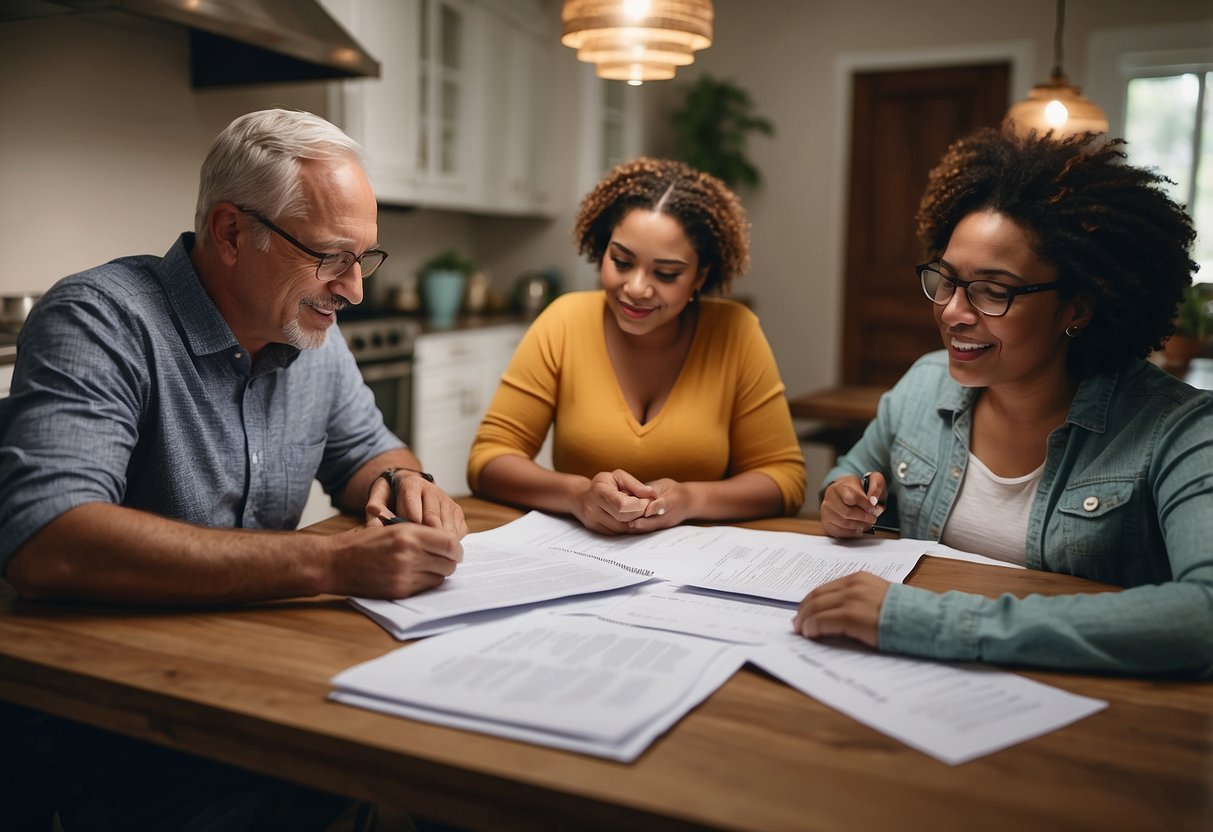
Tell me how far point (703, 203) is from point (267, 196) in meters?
0.89

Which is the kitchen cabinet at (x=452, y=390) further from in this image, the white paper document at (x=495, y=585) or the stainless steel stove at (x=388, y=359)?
the white paper document at (x=495, y=585)

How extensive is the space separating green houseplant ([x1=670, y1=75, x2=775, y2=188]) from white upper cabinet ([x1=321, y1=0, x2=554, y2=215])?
0.83 meters

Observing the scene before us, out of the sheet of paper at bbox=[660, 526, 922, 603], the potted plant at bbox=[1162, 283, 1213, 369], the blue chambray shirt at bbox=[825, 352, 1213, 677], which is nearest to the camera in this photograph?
the blue chambray shirt at bbox=[825, 352, 1213, 677]

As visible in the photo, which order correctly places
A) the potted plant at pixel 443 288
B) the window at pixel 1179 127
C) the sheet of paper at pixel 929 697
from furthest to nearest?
1. the window at pixel 1179 127
2. the potted plant at pixel 443 288
3. the sheet of paper at pixel 929 697

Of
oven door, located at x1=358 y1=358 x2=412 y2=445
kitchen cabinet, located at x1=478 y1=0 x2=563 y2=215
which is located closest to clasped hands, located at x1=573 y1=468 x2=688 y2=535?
oven door, located at x1=358 y1=358 x2=412 y2=445

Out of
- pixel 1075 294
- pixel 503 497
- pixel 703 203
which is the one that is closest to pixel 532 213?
pixel 703 203

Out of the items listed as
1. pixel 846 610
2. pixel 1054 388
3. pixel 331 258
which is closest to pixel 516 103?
pixel 331 258

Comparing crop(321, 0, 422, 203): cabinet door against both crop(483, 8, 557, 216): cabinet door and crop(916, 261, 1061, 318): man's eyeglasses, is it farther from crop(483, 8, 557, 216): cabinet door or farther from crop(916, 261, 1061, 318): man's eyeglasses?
crop(916, 261, 1061, 318): man's eyeglasses

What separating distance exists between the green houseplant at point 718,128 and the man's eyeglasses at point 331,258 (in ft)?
12.8

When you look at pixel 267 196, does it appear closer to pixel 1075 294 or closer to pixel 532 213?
pixel 1075 294

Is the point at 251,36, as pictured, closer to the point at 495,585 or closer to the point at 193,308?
the point at 193,308

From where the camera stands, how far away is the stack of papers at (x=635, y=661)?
0.82m

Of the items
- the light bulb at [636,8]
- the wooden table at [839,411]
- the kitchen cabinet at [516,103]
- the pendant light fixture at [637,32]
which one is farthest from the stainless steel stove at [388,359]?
the light bulb at [636,8]

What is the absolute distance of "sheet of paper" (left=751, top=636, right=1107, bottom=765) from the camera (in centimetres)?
81
